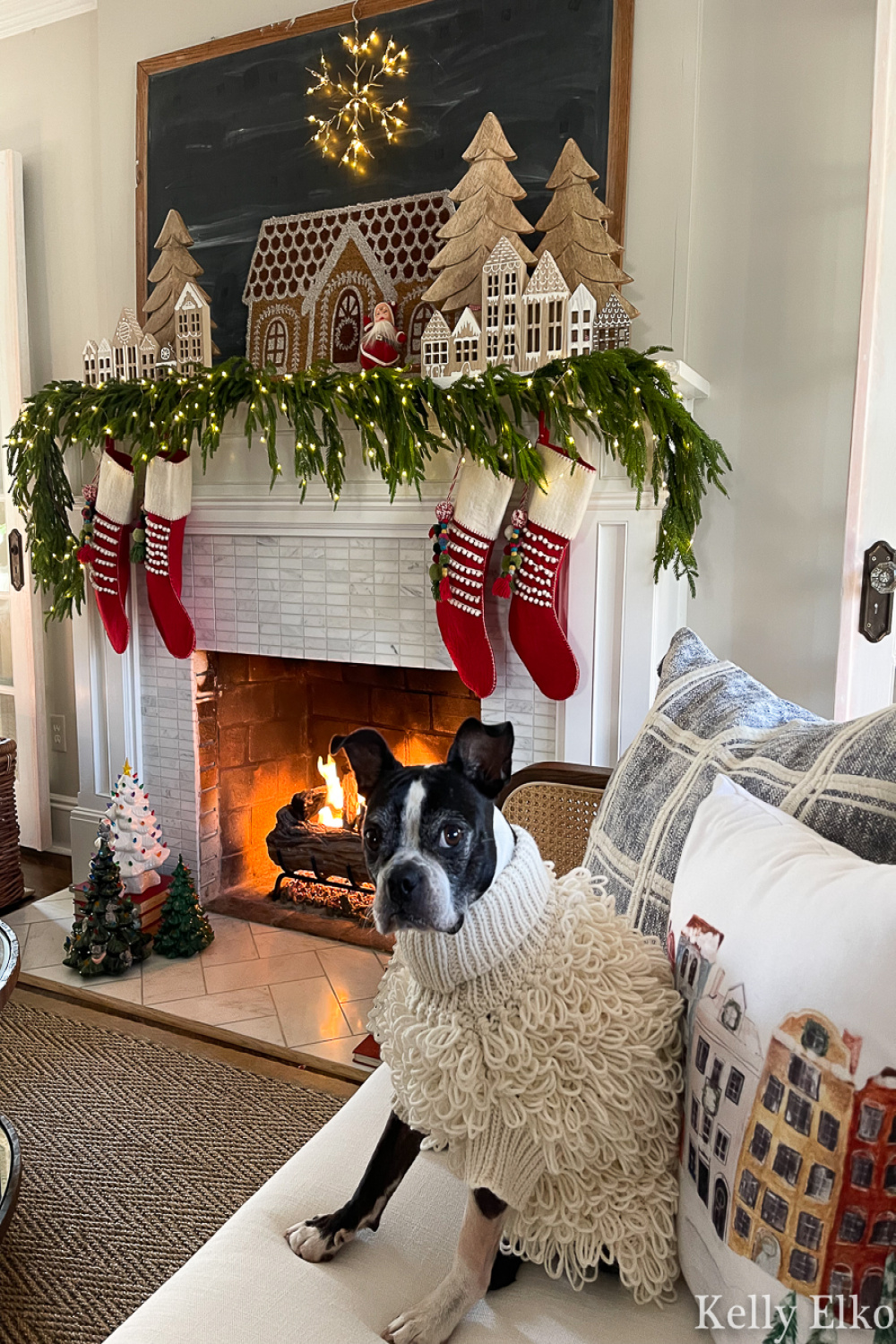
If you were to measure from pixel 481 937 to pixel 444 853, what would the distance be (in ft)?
0.24

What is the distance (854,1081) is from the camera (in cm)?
53

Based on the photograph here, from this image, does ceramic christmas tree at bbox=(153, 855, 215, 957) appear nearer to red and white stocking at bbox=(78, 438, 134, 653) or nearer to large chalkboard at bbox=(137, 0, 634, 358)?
red and white stocking at bbox=(78, 438, 134, 653)

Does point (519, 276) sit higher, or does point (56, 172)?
point (56, 172)

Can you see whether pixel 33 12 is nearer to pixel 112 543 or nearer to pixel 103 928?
pixel 112 543

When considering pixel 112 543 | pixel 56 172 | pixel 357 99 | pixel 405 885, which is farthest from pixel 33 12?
pixel 405 885

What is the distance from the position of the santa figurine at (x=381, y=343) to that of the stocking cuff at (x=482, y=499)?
1.22ft

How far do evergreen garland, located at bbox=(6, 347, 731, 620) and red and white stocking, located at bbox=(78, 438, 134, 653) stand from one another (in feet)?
0.25

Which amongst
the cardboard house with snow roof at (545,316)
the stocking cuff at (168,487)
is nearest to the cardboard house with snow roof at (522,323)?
the cardboard house with snow roof at (545,316)

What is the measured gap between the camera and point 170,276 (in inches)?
97.9

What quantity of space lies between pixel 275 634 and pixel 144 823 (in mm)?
637

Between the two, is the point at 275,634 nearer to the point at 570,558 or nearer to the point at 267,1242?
the point at 570,558

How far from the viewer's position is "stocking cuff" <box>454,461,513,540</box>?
199 centimetres

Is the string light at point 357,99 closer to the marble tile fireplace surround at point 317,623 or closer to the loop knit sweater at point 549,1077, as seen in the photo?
the marble tile fireplace surround at point 317,623

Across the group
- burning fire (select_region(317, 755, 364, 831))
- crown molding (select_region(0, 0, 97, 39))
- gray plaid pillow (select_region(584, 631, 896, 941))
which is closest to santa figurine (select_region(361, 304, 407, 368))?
burning fire (select_region(317, 755, 364, 831))
